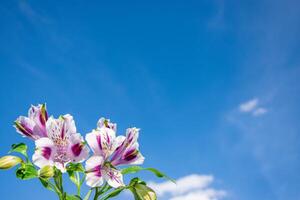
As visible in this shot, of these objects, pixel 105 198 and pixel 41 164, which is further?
pixel 105 198

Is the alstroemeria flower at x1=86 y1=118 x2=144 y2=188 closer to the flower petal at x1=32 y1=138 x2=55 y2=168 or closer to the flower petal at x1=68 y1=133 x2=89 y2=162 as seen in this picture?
the flower petal at x1=68 y1=133 x2=89 y2=162

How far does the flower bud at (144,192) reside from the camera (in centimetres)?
251

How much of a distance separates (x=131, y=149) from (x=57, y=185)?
1.49 ft

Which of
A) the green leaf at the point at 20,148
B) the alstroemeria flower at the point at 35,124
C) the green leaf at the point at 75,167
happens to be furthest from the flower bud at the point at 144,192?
the green leaf at the point at 20,148

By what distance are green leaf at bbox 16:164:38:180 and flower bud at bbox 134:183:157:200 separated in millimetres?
551

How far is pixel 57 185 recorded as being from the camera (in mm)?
2529

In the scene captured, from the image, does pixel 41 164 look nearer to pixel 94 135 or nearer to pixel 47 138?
pixel 47 138

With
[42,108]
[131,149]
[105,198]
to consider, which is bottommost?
[105,198]

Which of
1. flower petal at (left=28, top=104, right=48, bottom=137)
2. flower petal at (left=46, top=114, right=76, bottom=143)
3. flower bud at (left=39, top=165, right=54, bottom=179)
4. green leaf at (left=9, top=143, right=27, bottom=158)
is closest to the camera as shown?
flower bud at (left=39, top=165, right=54, bottom=179)

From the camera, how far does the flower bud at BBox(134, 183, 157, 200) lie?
251 cm

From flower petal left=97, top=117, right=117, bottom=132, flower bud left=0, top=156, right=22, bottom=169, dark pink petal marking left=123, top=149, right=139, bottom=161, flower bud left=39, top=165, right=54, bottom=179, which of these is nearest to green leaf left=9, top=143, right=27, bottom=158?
flower bud left=0, top=156, right=22, bottom=169

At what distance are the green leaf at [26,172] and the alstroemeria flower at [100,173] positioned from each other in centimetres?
30

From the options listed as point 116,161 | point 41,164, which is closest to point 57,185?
point 41,164

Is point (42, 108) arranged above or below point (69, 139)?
above
